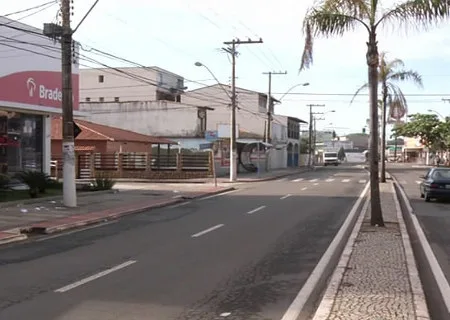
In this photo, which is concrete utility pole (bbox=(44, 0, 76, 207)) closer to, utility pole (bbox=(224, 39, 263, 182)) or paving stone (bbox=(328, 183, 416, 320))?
paving stone (bbox=(328, 183, 416, 320))

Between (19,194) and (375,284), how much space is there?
677 inches

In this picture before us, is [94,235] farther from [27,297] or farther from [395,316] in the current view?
[395,316]

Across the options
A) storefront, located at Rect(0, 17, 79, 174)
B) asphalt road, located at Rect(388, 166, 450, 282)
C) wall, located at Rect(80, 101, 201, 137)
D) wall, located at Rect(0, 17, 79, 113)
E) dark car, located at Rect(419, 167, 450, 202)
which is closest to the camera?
asphalt road, located at Rect(388, 166, 450, 282)

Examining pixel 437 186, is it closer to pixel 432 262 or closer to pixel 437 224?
pixel 437 224

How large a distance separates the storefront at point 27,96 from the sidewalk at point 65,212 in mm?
3977

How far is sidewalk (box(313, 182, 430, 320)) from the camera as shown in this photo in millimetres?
6449

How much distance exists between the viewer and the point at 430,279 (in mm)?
8898

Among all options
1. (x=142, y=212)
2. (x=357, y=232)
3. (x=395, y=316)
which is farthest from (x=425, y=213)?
(x=395, y=316)

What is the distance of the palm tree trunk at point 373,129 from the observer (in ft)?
46.7

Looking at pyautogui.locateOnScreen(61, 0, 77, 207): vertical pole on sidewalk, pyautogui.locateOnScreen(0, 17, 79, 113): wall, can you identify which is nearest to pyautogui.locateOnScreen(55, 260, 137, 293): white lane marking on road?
pyautogui.locateOnScreen(61, 0, 77, 207): vertical pole on sidewalk

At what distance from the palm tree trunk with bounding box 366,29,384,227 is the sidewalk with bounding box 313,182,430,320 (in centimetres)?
164

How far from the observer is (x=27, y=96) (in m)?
24.5

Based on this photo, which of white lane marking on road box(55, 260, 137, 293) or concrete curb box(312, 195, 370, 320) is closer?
concrete curb box(312, 195, 370, 320)

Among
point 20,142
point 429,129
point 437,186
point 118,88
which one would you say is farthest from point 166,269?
point 429,129
